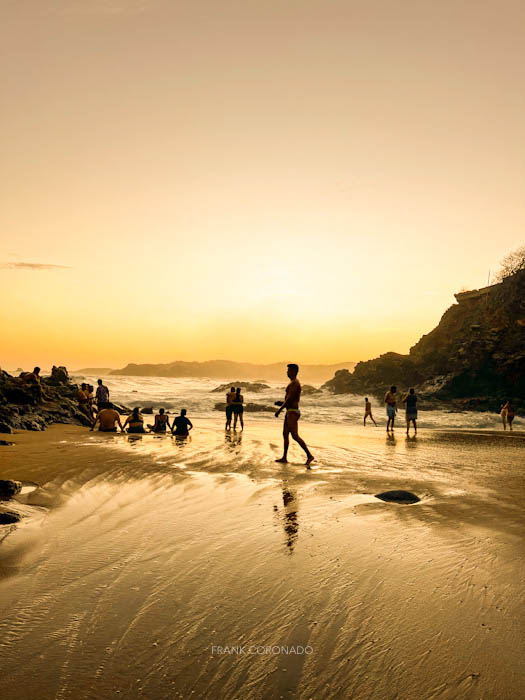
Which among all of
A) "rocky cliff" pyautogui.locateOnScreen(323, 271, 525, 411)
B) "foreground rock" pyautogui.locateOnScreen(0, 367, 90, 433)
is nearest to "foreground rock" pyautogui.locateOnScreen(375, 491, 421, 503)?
"foreground rock" pyautogui.locateOnScreen(0, 367, 90, 433)

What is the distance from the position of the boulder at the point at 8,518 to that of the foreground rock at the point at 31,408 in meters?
10.3

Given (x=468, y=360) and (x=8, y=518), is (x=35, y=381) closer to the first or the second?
(x=8, y=518)

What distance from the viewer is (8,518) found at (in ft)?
18.6

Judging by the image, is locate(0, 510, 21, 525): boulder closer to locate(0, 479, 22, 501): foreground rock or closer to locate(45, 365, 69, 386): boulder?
locate(0, 479, 22, 501): foreground rock

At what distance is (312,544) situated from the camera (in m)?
5.23

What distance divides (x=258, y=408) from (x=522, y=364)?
20703 millimetres

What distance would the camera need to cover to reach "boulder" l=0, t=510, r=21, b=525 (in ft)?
18.4

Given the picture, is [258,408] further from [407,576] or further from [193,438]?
[407,576]

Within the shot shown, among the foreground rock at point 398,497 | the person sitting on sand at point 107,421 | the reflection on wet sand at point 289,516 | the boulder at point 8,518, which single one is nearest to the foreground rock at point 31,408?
the person sitting on sand at point 107,421

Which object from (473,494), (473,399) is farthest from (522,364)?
(473,494)

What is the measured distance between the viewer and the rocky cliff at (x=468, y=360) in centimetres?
3928

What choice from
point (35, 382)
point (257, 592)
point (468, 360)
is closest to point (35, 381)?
point (35, 382)

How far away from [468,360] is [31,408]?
35.0m

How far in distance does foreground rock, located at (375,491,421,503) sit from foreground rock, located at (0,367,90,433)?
468 inches
